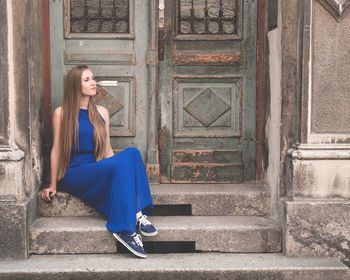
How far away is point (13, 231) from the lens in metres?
4.75

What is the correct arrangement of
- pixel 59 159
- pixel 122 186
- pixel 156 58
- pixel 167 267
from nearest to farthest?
pixel 167 267 < pixel 122 186 < pixel 59 159 < pixel 156 58

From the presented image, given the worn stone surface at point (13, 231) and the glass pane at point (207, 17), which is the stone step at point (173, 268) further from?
the glass pane at point (207, 17)

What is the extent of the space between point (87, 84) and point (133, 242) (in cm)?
144

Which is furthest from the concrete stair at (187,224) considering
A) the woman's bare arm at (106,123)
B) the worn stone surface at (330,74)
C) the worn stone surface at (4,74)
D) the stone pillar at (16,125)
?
the worn stone surface at (330,74)

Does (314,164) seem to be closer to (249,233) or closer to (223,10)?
(249,233)

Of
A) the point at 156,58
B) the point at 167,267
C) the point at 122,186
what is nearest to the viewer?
the point at 167,267

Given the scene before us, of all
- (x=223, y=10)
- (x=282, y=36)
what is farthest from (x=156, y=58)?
(x=282, y=36)

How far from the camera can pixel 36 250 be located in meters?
4.92

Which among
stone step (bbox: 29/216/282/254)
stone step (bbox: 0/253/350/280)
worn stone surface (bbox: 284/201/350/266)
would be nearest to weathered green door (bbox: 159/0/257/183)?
stone step (bbox: 29/216/282/254)

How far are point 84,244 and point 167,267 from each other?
0.78 m

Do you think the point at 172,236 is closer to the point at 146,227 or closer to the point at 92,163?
the point at 146,227

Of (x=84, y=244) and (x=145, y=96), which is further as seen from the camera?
(x=145, y=96)

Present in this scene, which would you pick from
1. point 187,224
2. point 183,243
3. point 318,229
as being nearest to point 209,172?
point 187,224

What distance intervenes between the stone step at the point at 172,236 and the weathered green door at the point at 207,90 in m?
0.88
